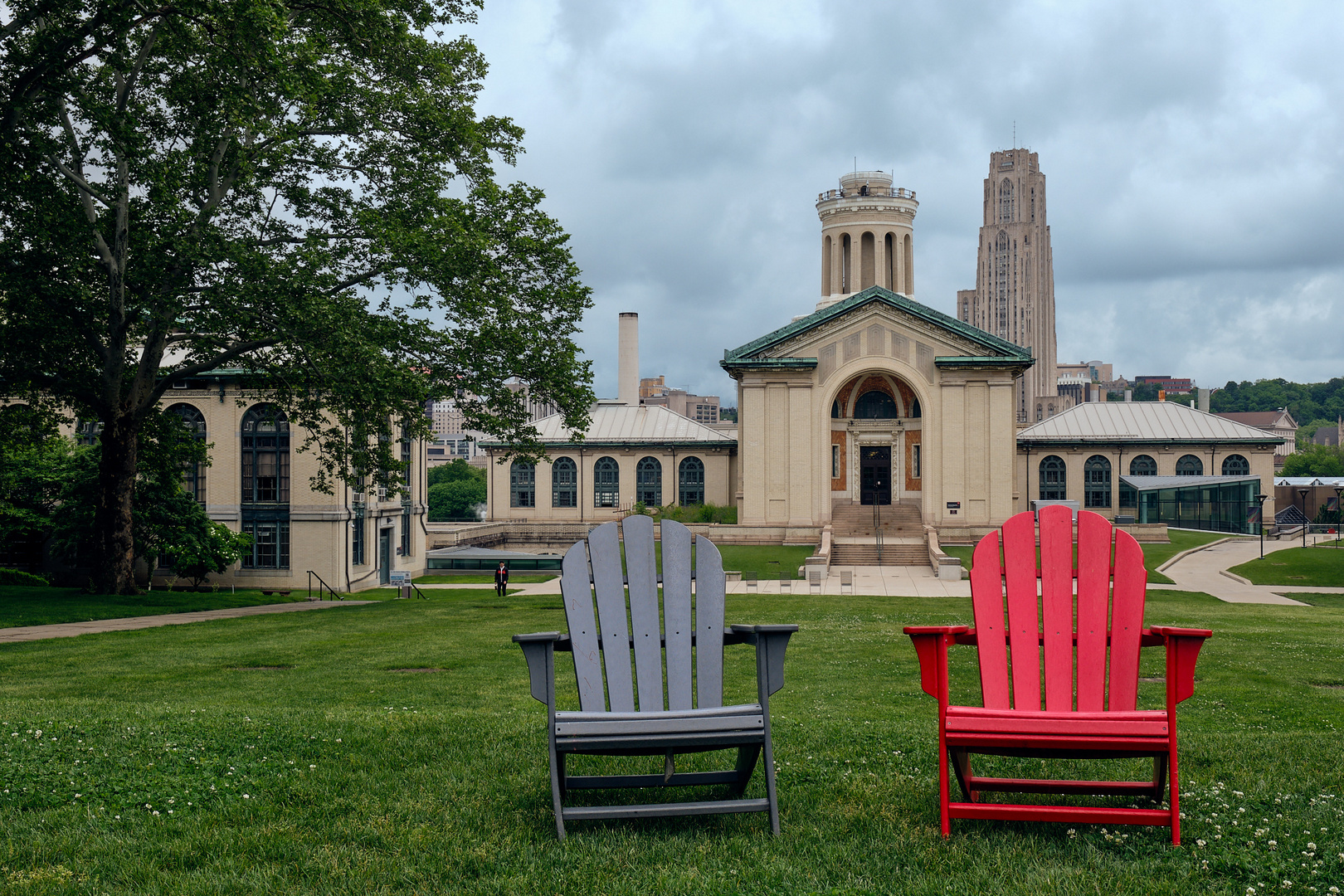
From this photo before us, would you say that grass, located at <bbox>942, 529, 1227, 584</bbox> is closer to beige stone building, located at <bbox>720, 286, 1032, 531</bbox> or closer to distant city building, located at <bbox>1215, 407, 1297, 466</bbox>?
beige stone building, located at <bbox>720, 286, 1032, 531</bbox>

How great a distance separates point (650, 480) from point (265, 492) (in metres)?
28.7

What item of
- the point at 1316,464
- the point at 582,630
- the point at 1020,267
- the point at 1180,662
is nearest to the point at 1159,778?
the point at 1180,662

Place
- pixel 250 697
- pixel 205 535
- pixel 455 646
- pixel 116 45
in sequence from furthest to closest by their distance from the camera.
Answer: pixel 205 535 → pixel 116 45 → pixel 455 646 → pixel 250 697

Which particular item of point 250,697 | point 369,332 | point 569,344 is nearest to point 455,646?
point 250,697

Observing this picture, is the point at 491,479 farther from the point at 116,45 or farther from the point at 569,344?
the point at 116,45

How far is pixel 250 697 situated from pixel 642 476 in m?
52.3

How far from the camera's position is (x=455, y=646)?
57.5 feet

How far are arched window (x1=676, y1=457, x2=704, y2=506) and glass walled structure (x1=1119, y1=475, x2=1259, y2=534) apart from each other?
23.7 meters

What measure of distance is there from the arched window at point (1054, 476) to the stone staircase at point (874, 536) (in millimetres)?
11233

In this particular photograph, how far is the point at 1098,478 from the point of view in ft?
206

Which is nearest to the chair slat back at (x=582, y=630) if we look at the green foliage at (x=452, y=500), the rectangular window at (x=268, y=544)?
the rectangular window at (x=268, y=544)

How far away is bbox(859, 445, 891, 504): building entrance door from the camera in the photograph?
5769 centimetres

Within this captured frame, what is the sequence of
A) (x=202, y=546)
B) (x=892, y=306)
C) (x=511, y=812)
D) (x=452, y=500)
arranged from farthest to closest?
(x=452, y=500)
(x=892, y=306)
(x=202, y=546)
(x=511, y=812)

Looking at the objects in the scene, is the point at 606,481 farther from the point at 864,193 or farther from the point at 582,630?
the point at 582,630
